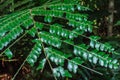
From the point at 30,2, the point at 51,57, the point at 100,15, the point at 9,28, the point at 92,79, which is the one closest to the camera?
the point at 51,57

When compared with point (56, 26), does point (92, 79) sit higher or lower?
lower

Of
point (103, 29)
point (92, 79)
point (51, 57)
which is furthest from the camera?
point (103, 29)

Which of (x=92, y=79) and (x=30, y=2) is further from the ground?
(x=30, y=2)

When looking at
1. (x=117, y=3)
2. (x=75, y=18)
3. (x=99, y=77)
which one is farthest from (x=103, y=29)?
(x=75, y=18)

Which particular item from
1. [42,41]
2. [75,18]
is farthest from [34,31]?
[75,18]

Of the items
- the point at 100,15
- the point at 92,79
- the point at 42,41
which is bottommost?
the point at 92,79

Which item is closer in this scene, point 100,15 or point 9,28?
point 9,28

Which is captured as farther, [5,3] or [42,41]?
[5,3]

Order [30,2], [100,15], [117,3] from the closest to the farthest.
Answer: [30,2] → [100,15] → [117,3]

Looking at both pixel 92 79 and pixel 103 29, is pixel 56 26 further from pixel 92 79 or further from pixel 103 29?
pixel 103 29

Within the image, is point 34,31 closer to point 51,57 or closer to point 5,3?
point 51,57
